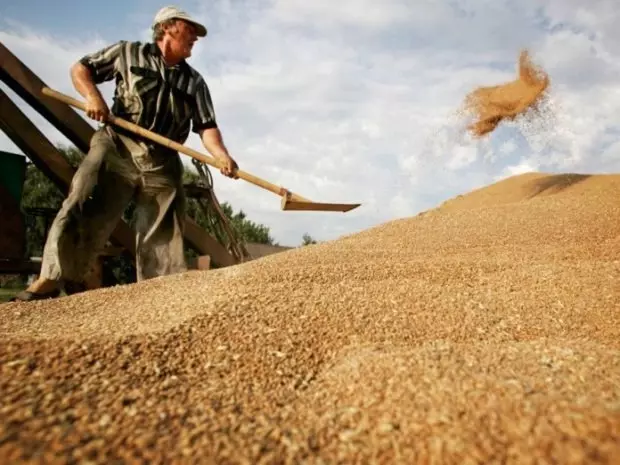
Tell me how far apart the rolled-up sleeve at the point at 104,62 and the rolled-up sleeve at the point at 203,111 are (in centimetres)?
49

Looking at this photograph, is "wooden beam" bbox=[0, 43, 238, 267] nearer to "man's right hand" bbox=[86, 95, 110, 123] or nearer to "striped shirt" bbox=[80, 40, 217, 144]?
"striped shirt" bbox=[80, 40, 217, 144]

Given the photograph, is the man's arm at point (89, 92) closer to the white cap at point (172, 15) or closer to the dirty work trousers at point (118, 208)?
the dirty work trousers at point (118, 208)

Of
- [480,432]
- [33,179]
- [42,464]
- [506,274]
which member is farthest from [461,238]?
[33,179]

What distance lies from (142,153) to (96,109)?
0.35 meters

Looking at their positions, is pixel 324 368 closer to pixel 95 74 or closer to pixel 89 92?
pixel 89 92

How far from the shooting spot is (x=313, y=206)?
124 inches

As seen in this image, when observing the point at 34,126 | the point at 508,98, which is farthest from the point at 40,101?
the point at 508,98

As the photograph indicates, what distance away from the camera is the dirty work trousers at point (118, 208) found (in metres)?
2.90

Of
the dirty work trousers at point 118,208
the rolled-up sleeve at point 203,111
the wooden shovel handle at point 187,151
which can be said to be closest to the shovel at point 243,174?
the wooden shovel handle at point 187,151

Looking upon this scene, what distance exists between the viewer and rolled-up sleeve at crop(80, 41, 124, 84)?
3.16 m

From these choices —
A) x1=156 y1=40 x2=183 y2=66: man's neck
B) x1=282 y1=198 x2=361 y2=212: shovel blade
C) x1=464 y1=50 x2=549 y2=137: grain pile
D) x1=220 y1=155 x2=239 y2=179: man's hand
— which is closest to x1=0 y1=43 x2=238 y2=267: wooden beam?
x1=156 y1=40 x2=183 y2=66: man's neck

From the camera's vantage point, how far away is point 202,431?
3.03 ft

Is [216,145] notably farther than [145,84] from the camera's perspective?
Yes

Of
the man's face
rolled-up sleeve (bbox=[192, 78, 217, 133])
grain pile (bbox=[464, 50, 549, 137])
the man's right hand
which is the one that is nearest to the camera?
the man's right hand
